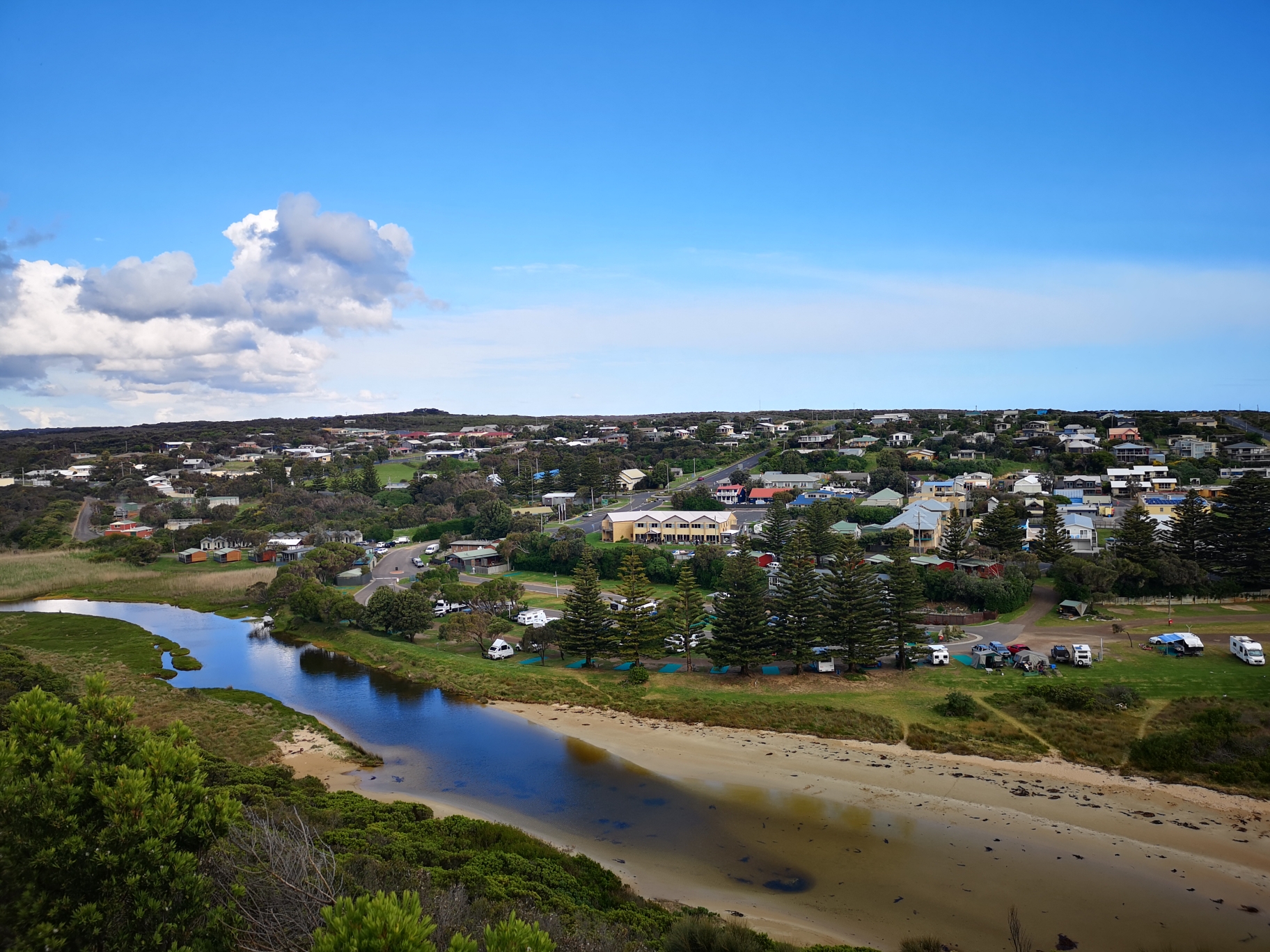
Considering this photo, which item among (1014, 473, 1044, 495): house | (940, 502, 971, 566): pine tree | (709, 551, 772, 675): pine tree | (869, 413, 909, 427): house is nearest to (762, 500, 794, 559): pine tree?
(940, 502, 971, 566): pine tree

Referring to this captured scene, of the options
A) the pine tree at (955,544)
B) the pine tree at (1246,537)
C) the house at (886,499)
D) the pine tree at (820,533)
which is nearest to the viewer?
the pine tree at (1246,537)

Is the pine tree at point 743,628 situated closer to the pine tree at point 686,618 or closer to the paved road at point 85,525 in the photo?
the pine tree at point 686,618

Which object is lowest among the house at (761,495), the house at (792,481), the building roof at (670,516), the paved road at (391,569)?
the paved road at (391,569)

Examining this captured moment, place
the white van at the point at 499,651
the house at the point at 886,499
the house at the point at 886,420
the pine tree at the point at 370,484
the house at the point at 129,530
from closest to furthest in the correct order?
the white van at the point at 499,651 → the house at the point at 886,499 → the house at the point at 129,530 → the pine tree at the point at 370,484 → the house at the point at 886,420

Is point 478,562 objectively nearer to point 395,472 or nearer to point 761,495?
point 761,495

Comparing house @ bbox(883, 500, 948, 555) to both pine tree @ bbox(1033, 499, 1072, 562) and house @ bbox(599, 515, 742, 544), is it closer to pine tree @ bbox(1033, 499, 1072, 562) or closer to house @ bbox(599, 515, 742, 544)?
pine tree @ bbox(1033, 499, 1072, 562)

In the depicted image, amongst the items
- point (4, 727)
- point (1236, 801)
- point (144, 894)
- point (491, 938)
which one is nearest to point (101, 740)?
point (144, 894)

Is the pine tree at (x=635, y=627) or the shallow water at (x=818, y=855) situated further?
the pine tree at (x=635, y=627)

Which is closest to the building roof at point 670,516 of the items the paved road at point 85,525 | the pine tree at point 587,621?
the pine tree at point 587,621
